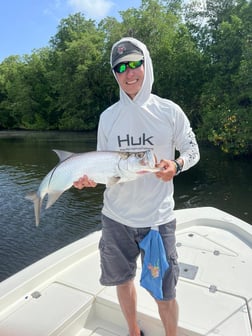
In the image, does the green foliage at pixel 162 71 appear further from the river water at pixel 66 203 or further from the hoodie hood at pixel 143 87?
the hoodie hood at pixel 143 87

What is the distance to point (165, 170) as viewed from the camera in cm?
199

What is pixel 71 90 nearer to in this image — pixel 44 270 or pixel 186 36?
pixel 186 36

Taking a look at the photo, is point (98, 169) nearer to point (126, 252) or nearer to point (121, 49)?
point (126, 252)

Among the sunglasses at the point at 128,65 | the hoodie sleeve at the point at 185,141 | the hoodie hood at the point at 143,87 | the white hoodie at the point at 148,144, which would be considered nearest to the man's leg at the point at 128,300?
the white hoodie at the point at 148,144

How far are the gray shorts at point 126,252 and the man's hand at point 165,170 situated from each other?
0.37m

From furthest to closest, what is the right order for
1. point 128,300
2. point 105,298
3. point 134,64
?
1. point 105,298
2. point 128,300
3. point 134,64

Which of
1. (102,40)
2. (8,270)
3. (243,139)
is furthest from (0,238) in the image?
(102,40)

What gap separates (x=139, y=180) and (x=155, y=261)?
559mm

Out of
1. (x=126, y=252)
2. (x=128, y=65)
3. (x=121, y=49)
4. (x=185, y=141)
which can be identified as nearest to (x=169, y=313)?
(x=126, y=252)

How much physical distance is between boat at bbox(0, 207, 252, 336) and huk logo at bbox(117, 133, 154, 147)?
141cm

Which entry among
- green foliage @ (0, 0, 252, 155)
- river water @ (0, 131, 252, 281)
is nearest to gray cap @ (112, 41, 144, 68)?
river water @ (0, 131, 252, 281)

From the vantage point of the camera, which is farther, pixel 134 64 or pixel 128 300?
pixel 128 300

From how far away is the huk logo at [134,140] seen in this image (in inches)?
85.7

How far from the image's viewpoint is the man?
2.17 metres
